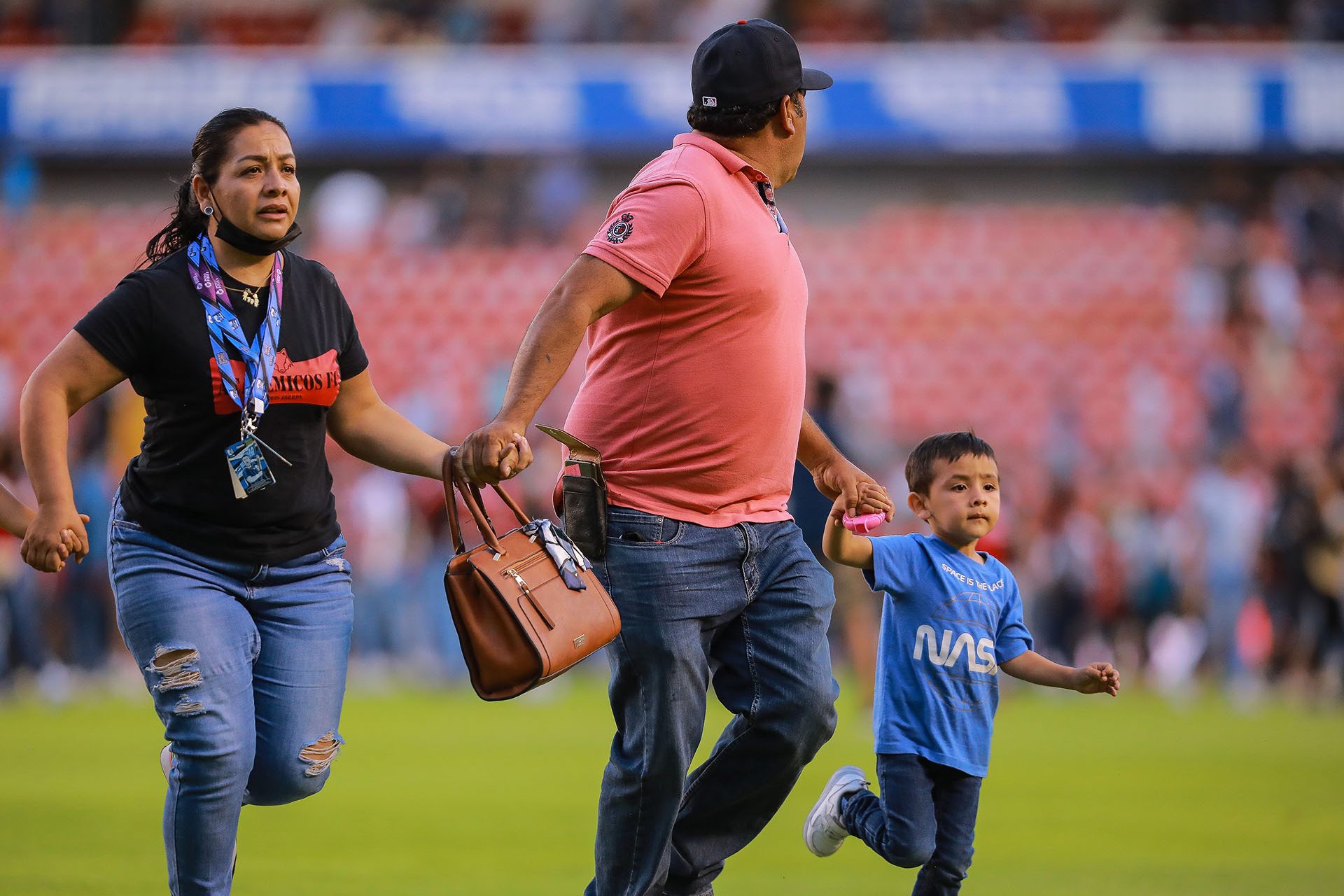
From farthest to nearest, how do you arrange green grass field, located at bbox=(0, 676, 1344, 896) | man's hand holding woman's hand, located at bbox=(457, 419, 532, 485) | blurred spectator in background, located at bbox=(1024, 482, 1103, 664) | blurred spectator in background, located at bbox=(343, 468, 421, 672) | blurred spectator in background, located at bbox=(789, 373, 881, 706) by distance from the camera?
blurred spectator in background, located at bbox=(343, 468, 421, 672) → blurred spectator in background, located at bbox=(1024, 482, 1103, 664) → blurred spectator in background, located at bbox=(789, 373, 881, 706) → green grass field, located at bbox=(0, 676, 1344, 896) → man's hand holding woman's hand, located at bbox=(457, 419, 532, 485)

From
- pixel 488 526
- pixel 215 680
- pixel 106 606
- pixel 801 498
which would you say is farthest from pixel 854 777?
pixel 106 606

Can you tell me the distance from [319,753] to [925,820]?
1.81 m

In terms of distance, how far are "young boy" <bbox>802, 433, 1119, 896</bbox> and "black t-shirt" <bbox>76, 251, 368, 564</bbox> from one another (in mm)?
1577

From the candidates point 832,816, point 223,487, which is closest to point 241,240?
point 223,487

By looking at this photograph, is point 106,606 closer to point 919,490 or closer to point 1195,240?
point 919,490

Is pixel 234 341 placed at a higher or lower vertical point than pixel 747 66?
lower

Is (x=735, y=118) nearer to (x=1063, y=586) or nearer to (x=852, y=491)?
(x=852, y=491)

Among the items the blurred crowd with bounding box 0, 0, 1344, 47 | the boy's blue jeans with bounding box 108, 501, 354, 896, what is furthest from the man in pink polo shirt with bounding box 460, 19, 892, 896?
the blurred crowd with bounding box 0, 0, 1344, 47

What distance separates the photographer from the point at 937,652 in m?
4.88

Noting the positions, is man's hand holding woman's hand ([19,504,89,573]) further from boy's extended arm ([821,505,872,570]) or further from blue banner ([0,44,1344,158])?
blue banner ([0,44,1344,158])

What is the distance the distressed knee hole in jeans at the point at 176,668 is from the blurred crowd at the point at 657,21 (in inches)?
825

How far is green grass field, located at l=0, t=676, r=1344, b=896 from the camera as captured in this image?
657cm

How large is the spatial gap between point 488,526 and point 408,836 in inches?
Answer: 150

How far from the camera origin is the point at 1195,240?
23.3 metres
